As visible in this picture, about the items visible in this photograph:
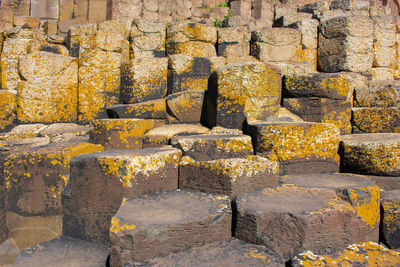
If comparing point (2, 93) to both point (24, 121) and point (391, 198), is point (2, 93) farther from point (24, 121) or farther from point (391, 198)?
point (391, 198)

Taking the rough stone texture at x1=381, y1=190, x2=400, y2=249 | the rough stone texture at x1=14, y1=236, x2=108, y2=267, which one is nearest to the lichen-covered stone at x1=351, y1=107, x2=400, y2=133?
the rough stone texture at x1=381, y1=190, x2=400, y2=249

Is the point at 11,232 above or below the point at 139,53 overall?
below

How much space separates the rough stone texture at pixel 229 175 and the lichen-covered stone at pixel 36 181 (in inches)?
45.6

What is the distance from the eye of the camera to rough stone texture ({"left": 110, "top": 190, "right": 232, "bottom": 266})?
164cm

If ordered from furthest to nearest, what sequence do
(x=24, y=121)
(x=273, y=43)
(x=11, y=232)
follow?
(x=273, y=43), (x=24, y=121), (x=11, y=232)

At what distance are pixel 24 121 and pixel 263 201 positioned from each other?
13.3 ft

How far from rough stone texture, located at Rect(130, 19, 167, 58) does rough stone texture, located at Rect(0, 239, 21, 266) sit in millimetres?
4416

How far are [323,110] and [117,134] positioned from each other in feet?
8.12

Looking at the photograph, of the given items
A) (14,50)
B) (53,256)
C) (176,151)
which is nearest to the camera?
(53,256)

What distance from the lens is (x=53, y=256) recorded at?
2.04m

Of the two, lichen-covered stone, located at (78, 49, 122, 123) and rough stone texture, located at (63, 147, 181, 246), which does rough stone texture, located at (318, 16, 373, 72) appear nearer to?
lichen-covered stone, located at (78, 49, 122, 123)

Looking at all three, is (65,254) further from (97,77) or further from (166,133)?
(97,77)

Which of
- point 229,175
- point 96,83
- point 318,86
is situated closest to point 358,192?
point 229,175

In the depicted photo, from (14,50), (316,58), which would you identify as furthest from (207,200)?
(316,58)
